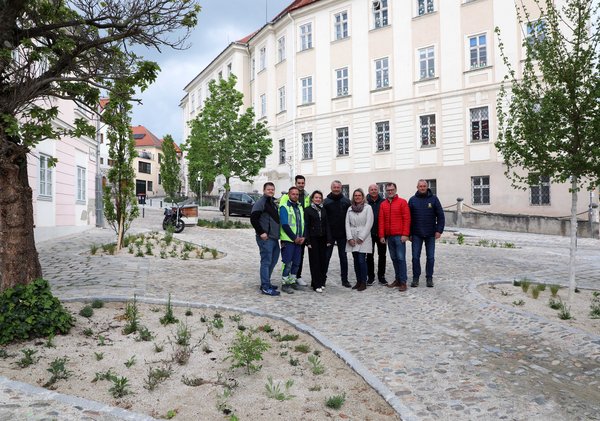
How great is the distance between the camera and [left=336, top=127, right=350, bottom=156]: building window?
30.4 metres

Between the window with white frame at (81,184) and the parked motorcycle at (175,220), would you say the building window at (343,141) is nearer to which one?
the parked motorcycle at (175,220)

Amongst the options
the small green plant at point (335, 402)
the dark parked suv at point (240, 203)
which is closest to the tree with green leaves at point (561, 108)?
the small green plant at point (335, 402)

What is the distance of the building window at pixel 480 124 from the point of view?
25234mm

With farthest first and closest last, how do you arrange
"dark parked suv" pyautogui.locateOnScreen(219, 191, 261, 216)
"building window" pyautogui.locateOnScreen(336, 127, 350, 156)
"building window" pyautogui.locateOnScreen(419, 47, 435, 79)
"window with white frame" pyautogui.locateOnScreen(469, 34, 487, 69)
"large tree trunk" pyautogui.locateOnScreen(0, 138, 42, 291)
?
"building window" pyautogui.locateOnScreen(336, 127, 350, 156) < "dark parked suv" pyautogui.locateOnScreen(219, 191, 261, 216) < "building window" pyautogui.locateOnScreen(419, 47, 435, 79) < "window with white frame" pyautogui.locateOnScreen(469, 34, 487, 69) < "large tree trunk" pyautogui.locateOnScreen(0, 138, 42, 291)

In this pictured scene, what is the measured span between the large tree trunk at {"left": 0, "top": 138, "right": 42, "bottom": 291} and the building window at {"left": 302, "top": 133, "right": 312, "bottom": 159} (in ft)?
90.1

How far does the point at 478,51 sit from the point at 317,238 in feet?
70.0

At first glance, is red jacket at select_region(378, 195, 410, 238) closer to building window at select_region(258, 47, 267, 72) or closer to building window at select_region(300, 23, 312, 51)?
building window at select_region(300, 23, 312, 51)

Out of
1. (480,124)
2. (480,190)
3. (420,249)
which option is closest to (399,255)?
(420,249)

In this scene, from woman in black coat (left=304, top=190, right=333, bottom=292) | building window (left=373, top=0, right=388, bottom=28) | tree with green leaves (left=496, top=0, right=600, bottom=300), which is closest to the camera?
tree with green leaves (left=496, top=0, right=600, bottom=300)

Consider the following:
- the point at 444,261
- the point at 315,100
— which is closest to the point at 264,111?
the point at 315,100

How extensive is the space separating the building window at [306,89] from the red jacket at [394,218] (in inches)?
981

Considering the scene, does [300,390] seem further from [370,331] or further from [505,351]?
[505,351]

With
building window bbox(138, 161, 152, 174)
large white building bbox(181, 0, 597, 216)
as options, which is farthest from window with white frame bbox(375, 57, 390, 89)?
building window bbox(138, 161, 152, 174)

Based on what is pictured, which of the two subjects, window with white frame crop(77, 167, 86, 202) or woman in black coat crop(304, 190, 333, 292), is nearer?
woman in black coat crop(304, 190, 333, 292)
